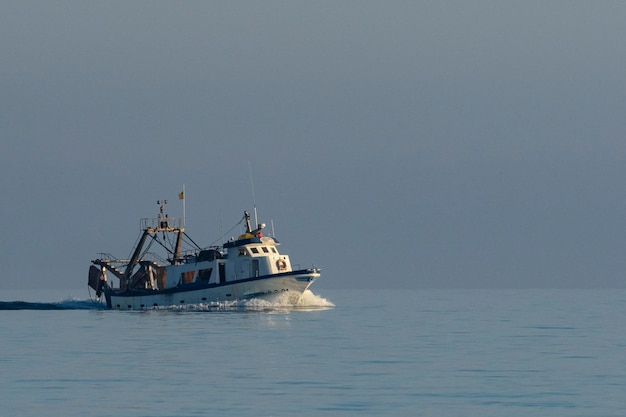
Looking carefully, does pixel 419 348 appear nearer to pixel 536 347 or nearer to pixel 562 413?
pixel 536 347

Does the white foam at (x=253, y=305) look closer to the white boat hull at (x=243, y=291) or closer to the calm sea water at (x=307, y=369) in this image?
the white boat hull at (x=243, y=291)

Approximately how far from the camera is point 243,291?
9281 centimetres

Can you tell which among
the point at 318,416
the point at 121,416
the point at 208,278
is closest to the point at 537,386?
the point at 318,416

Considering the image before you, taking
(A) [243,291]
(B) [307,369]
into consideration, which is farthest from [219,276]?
(B) [307,369]

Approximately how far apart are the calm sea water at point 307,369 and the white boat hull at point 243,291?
11.1 m

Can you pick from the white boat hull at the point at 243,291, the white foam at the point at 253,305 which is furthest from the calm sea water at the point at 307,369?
the white foam at the point at 253,305

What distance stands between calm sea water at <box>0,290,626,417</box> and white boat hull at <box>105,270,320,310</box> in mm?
11149

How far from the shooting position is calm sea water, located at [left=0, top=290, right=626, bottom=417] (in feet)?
121

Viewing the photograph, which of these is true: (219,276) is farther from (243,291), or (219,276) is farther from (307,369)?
(307,369)

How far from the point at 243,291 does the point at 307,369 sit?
45934 millimetres

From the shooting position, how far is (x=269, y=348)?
57469 mm

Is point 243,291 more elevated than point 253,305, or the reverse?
point 243,291

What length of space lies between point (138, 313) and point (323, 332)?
30690 millimetres

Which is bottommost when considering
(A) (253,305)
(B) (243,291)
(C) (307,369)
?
(C) (307,369)
